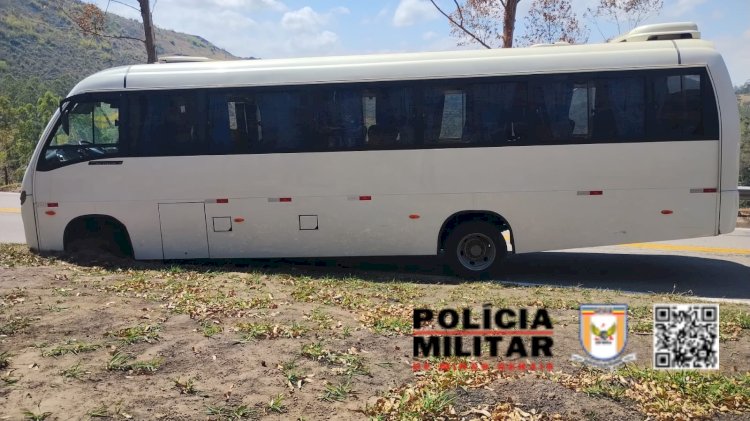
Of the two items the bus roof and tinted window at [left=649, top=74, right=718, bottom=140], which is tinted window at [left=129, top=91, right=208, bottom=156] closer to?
the bus roof

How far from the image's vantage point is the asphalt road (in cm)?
895

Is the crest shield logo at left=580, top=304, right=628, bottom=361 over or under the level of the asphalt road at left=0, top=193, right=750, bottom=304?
over

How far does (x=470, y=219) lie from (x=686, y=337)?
405 cm

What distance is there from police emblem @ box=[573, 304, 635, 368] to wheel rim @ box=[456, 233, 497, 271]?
2.65 meters

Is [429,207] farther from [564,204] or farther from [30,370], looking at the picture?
[30,370]

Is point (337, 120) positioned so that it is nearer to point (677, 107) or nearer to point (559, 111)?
point (559, 111)

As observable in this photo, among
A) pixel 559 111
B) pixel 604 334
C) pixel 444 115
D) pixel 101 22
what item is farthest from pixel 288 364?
pixel 101 22

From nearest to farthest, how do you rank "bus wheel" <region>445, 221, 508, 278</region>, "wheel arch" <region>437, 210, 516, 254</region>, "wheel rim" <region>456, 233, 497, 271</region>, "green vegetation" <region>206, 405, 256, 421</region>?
1. "green vegetation" <region>206, 405, 256, 421</region>
2. "wheel arch" <region>437, 210, 516, 254</region>
3. "bus wheel" <region>445, 221, 508, 278</region>
4. "wheel rim" <region>456, 233, 497, 271</region>

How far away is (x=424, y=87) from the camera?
8797mm

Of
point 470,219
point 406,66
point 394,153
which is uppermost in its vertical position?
point 406,66

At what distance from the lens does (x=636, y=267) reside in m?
10.3

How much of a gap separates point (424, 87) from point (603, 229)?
11.0 ft

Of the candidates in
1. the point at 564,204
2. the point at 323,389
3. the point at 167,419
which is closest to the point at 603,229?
the point at 564,204

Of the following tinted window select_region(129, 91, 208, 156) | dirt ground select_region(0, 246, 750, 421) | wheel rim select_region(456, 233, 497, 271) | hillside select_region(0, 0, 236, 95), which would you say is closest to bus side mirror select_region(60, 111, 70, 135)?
tinted window select_region(129, 91, 208, 156)
